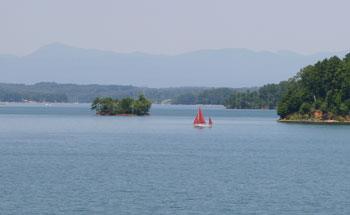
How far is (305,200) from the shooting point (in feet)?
185

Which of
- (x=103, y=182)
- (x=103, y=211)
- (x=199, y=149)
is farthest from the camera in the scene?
(x=199, y=149)

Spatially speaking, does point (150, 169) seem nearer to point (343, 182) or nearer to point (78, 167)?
point (78, 167)

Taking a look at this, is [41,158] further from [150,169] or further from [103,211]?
[103,211]

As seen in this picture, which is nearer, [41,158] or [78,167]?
[78,167]

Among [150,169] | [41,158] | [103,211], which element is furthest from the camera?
[41,158]

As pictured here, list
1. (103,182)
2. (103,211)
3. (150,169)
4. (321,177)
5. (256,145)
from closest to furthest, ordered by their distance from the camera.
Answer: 1. (103,211)
2. (103,182)
3. (321,177)
4. (150,169)
5. (256,145)

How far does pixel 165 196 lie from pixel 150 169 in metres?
19.5

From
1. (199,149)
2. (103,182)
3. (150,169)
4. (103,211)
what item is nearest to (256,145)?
(199,149)

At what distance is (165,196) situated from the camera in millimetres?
57625

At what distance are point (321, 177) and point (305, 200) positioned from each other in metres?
15.8

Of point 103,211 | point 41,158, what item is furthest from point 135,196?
point 41,158

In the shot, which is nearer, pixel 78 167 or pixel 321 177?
pixel 321 177

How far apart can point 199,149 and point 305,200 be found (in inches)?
2093

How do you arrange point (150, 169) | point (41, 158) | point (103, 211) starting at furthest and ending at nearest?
point (41, 158) < point (150, 169) < point (103, 211)
